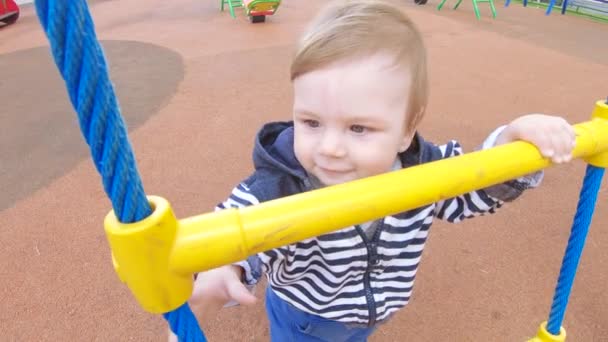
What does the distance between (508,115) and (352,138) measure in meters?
2.67

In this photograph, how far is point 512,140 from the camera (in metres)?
0.75

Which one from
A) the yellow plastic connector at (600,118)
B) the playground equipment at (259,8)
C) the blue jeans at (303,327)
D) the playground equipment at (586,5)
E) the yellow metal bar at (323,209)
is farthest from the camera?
the playground equipment at (586,5)

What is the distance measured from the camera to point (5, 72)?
3.89 m

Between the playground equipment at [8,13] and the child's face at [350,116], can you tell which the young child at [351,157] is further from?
the playground equipment at [8,13]

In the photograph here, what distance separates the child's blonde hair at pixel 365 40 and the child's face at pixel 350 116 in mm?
18

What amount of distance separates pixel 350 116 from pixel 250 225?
29cm

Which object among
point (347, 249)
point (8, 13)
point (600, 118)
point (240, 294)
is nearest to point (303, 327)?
point (347, 249)

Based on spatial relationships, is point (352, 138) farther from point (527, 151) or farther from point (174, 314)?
point (174, 314)

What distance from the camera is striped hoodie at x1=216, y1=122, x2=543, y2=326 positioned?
0.78 m

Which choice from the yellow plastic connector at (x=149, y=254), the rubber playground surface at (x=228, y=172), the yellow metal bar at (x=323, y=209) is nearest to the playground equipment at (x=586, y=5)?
the rubber playground surface at (x=228, y=172)

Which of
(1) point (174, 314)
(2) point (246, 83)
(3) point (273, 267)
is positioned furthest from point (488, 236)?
(2) point (246, 83)

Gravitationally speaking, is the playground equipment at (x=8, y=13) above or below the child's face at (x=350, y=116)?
below

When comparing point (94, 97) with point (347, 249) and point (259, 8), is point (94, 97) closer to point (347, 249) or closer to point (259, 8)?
point (347, 249)

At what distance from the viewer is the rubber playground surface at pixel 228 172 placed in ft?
5.02
